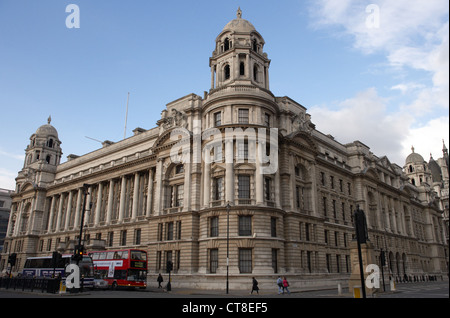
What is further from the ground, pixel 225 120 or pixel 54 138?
pixel 54 138

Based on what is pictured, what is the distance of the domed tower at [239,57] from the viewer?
46969 mm

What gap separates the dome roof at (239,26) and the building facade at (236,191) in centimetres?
25

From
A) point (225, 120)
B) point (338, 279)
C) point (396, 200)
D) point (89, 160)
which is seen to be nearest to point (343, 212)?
point (338, 279)

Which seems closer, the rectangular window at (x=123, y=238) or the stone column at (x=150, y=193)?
the stone column at (x=150, y=193)

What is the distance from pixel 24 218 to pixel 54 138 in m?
20.6

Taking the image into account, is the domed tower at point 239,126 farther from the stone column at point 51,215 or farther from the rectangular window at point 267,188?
the stone column at point 51,215

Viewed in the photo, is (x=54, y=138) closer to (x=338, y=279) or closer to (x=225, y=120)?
(x=225, y=120)

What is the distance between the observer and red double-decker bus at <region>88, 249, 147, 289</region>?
3588cm

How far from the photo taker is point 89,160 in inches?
2837

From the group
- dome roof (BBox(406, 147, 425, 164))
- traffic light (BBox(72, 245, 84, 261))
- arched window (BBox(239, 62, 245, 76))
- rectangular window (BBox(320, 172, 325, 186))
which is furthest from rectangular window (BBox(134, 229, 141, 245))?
dome roof (BBox(406, 147, 425, 164))

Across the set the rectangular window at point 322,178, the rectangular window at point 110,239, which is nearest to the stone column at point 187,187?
the rectangular window at point 110,239

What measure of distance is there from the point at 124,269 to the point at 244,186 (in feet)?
50.6

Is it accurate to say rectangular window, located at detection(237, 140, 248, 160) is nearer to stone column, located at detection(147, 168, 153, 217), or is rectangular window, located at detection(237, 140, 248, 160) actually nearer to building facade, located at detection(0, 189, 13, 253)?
stone column, located at detection(147, 168, 153, 217)
